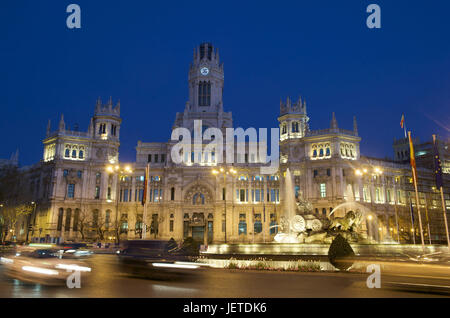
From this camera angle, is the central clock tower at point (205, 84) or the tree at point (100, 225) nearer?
the tree at point (100, 225)

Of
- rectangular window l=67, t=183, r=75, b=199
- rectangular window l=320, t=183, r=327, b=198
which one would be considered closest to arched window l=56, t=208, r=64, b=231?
rectangular window l=67, t=183, r=75, b=199

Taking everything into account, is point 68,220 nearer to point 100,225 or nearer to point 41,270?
point 100,225

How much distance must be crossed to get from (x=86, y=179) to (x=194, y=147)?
26676 mm

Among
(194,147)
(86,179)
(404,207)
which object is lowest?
(404,207)

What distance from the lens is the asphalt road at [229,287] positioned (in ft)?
47.5

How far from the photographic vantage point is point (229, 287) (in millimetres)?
16562

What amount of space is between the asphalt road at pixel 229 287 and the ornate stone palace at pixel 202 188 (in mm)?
59871

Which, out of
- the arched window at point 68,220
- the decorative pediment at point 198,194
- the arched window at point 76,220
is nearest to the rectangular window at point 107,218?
the arched window at point 76,220

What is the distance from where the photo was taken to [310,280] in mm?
19422

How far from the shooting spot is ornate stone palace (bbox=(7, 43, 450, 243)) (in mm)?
80188

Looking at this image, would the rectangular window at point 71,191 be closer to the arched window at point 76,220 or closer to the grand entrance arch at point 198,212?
the arched window at point 76,220

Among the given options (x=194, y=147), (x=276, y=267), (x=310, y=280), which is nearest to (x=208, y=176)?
(x=194, y=147)
